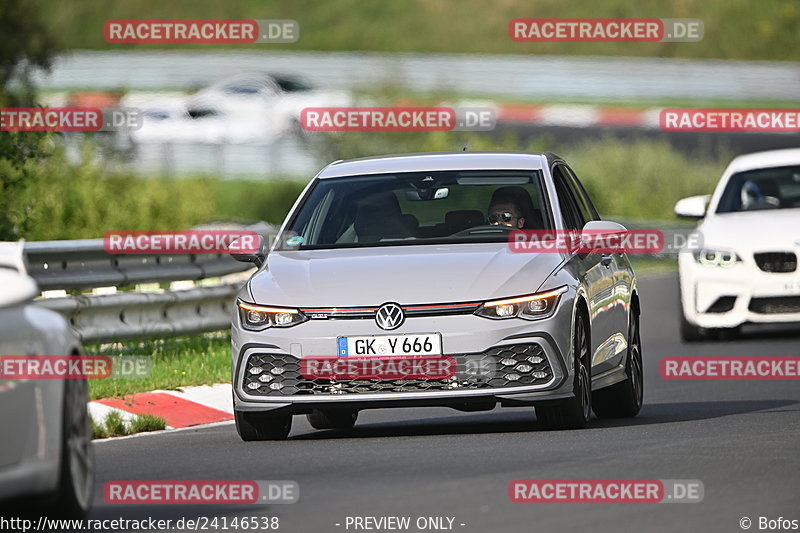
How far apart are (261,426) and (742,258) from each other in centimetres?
803

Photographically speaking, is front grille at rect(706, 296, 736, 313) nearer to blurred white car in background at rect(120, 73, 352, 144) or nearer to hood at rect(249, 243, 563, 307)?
hood at rect(249, 243, 563, 307)

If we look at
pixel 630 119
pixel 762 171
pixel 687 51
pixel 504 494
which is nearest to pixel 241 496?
pixel 504 494

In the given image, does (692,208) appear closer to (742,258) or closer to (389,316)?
(742,258)

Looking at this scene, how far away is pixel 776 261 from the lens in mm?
18734

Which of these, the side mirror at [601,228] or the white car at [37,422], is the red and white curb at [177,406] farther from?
the white car at [37,422]

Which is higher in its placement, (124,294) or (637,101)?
(637,101)

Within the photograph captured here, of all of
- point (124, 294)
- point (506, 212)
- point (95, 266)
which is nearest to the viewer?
point (506, 212)

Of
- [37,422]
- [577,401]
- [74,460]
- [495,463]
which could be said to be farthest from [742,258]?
[37,422]

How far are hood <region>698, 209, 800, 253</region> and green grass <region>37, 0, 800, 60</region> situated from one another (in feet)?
144

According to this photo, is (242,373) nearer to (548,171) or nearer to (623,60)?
(548,171)

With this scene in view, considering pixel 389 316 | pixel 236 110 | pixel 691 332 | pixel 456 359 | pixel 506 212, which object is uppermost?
pixel 236 110

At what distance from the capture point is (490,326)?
11297 mm

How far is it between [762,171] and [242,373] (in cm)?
957

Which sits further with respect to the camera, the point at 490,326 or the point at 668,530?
the point at 490,326
